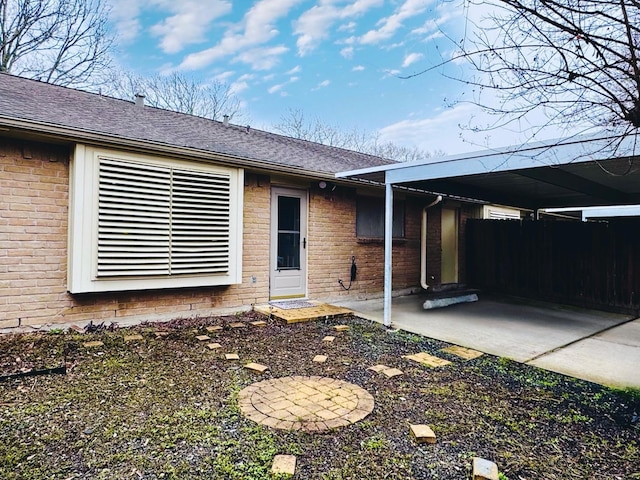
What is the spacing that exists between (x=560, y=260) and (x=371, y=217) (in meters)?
4.29

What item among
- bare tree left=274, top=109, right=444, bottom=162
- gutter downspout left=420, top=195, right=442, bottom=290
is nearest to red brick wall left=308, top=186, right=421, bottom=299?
gutter downspout left=420, top=195, right=442, bottom=290

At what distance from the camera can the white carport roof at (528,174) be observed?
3673 mm

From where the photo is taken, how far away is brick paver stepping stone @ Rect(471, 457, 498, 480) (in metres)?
2.09

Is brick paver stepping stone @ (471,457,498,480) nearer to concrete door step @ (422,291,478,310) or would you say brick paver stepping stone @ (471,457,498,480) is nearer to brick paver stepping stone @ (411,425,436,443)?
brick paver stepping stone @ (411,425,436,443)

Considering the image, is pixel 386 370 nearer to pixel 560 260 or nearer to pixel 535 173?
pixel 535 173

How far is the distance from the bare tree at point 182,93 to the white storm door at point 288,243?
491 inches

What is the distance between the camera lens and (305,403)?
9.98ft

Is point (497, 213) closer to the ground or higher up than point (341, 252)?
higher up

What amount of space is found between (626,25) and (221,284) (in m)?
5.31

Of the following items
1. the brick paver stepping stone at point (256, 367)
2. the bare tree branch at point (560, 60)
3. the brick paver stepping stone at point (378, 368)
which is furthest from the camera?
the brick paver stepping stone at point (378, 368)

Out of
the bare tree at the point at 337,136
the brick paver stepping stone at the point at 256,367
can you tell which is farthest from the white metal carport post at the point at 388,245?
the bare tree at the point at 337,136

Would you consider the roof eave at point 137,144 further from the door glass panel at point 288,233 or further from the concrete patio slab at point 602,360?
the concrete patio slab at point 602,360

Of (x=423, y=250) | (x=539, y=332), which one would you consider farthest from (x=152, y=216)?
(x=423, y=250)

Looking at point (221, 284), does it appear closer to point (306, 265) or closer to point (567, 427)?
point (306, 265)
